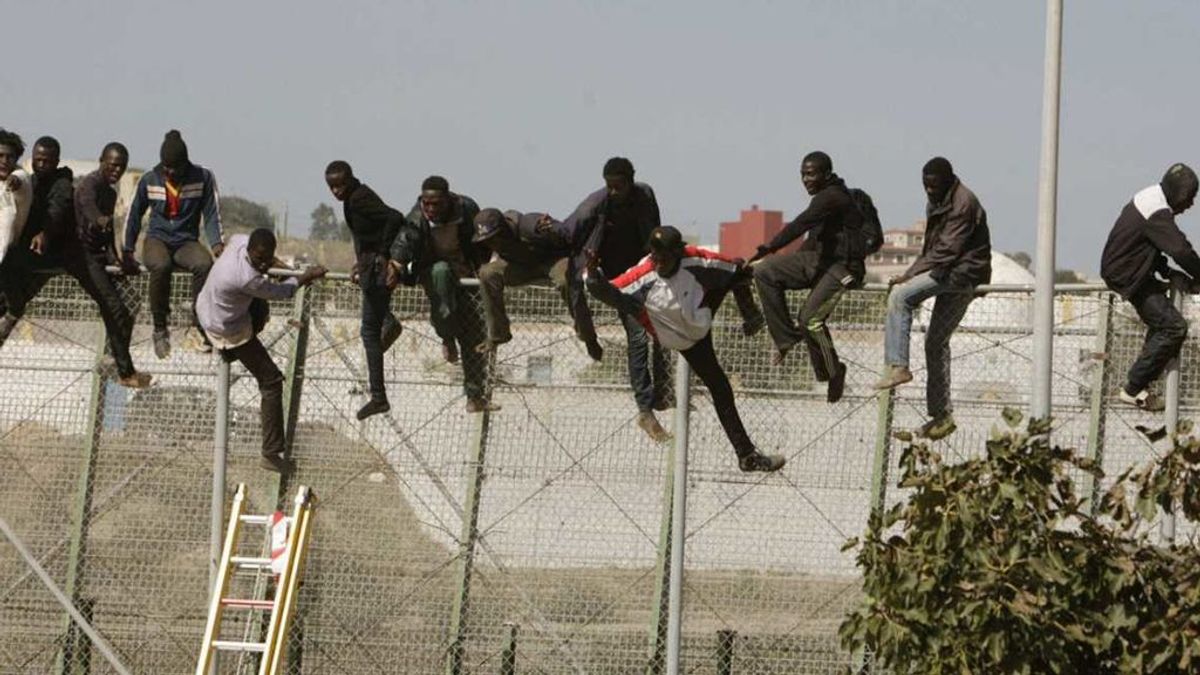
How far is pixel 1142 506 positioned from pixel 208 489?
7621 millimetres

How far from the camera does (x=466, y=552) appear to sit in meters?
14.3

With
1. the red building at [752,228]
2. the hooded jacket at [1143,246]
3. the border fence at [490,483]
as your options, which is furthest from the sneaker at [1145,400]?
the red building at [752,228]

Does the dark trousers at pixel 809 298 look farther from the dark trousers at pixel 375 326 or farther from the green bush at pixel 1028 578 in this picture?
the green bush at pixel 1028 578

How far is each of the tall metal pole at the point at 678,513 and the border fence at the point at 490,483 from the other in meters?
0.04

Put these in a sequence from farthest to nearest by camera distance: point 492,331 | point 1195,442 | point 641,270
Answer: point 492,331 → point 641,270 → point 1195,442

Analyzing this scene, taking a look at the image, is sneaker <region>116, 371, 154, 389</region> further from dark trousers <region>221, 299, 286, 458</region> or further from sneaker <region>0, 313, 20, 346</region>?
sneaker <region>0, 313, 20, 346</region>

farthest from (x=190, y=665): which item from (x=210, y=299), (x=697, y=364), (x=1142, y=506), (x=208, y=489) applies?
(x=1142, y=506)

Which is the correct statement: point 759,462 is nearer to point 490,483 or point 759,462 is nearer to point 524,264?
point 490,483

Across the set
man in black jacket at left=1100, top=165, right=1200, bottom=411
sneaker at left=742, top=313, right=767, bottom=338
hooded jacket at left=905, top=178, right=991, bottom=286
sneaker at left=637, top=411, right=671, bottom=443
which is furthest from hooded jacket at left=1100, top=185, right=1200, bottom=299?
sneaker at left=637, top=411, right=671, bottom=443

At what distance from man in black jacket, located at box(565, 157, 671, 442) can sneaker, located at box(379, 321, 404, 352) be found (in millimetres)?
1494

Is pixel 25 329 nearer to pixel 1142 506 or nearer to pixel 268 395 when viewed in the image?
pixel 268 395

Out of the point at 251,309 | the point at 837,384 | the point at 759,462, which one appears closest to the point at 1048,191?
the point at 837,384

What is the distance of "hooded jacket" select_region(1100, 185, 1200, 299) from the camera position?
12875 millimetres

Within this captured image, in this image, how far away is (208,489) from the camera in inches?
579
